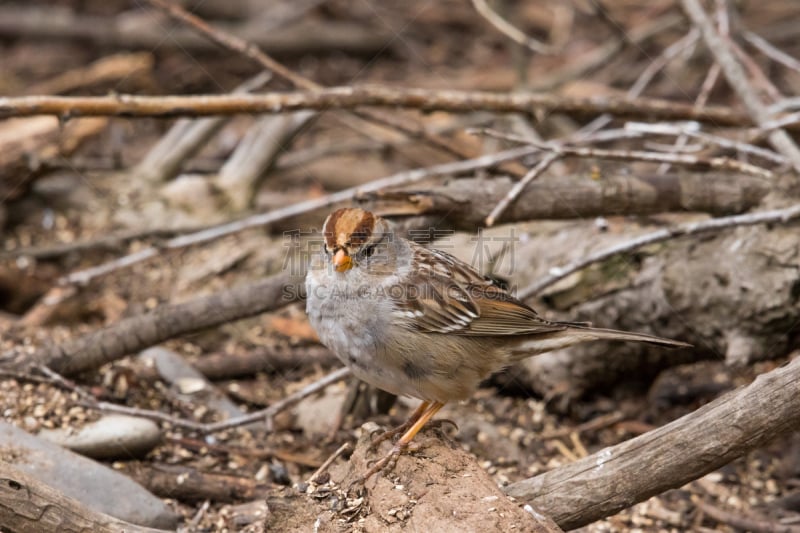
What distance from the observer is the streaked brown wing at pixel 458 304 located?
311cm

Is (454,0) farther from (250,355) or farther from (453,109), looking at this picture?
(250,355)

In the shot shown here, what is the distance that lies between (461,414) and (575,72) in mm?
3215

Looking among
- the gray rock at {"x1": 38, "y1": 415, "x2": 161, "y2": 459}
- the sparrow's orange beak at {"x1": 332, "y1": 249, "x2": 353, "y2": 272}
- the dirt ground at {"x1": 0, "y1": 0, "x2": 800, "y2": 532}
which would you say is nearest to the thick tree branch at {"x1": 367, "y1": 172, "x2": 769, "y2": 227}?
the sparrow's orange beak at {"x1": 332, "y1": 249, "x2": 353, "y2": 272}

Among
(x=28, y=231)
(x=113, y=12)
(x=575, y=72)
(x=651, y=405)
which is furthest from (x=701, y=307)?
(x=113, y=12)

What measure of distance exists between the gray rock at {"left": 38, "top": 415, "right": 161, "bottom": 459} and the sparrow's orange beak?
101 cm

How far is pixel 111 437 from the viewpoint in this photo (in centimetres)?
326

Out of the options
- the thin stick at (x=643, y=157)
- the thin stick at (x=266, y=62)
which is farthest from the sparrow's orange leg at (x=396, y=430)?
the thin stick at (x=266, y=62)

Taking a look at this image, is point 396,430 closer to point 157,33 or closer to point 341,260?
point 341,260

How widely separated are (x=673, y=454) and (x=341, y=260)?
1.24m

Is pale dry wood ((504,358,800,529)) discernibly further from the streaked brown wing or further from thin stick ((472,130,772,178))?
thin stick ((472,130,772,178))

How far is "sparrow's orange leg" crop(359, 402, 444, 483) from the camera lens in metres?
2.68

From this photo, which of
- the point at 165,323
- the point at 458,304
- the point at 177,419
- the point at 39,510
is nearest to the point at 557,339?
the point at 458,304

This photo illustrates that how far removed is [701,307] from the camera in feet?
12.3

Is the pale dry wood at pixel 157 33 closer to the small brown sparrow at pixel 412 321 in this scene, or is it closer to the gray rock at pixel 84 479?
the small brown sparrow at pixel 412 321
